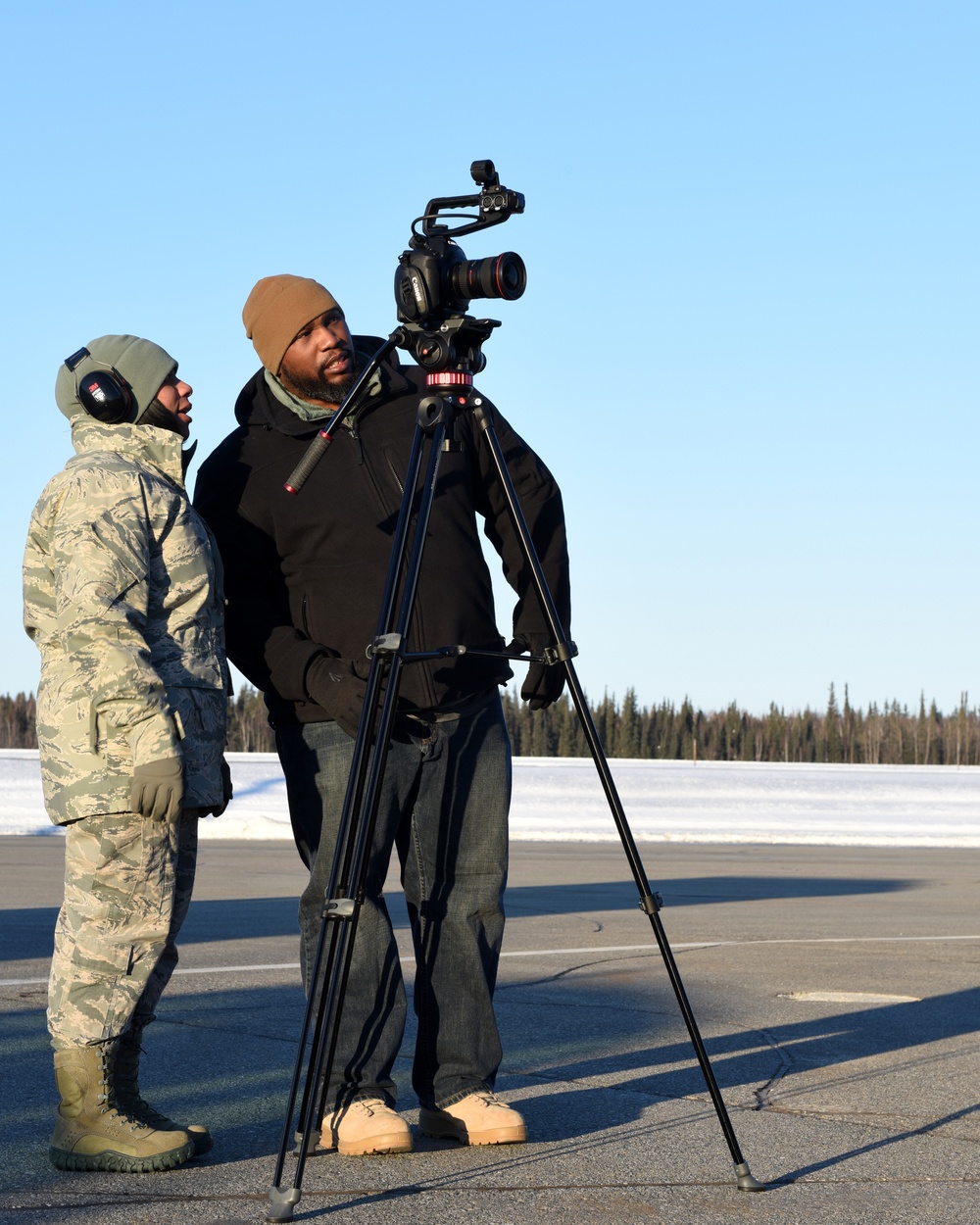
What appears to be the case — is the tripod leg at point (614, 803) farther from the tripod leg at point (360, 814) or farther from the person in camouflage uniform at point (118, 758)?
the person in camouflage uniform at point (118, 758)

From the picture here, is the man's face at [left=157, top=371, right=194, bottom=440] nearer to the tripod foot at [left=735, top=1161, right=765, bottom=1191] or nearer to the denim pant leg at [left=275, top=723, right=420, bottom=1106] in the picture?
the denim pant leg at [left=275, top=723, right=420, bottom=1106]

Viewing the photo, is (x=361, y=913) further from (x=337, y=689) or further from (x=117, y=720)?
(x=117, y=720)

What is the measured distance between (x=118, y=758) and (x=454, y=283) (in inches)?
59.9

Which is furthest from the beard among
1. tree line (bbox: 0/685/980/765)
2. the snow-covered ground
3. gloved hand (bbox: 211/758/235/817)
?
Answer: tree line (bbox: 0/685/980/765)

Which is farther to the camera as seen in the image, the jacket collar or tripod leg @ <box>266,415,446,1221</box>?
the jacket collar

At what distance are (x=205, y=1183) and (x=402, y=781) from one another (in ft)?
3.94

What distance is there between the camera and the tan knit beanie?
4.57m

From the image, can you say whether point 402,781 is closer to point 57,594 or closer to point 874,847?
point 57,594

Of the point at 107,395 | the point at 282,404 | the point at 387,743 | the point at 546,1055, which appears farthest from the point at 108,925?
the point at 546,1055

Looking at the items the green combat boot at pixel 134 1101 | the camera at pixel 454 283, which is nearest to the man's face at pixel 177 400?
the camera at pixel 454 283

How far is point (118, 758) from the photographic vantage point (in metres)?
4.02

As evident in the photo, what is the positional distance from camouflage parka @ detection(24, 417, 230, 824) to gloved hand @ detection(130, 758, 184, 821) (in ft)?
0.10

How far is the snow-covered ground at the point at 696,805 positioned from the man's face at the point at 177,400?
55.9 feet

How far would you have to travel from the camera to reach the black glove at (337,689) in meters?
4.39
